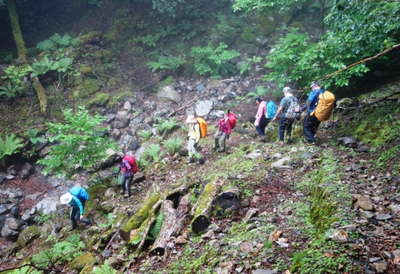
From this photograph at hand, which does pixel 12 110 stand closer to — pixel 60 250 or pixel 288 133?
pixel 60 250

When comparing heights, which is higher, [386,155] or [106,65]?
[106,65]

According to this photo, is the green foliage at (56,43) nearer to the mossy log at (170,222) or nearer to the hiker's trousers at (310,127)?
the mossy log at (170,222)

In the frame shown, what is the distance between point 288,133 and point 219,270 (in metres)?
5.68

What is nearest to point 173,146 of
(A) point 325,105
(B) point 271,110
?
(B) point 271,110

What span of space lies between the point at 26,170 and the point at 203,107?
8626mm

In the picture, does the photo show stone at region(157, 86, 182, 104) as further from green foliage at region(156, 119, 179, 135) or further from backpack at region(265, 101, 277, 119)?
backpack at region(265, 101, 277, 119)

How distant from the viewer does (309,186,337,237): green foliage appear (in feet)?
13.1

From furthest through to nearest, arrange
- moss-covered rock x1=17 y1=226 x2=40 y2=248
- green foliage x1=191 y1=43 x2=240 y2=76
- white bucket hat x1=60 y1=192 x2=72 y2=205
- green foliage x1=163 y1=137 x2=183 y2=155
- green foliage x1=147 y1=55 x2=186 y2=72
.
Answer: green foliage x1=147 y1=55 x2=186 y2=72 < green foliage x1=191 y1=43 x2=240 y2=76 < green foliage x1=163 y1=137 x2=183 y2=155 < moss-covered rock x1=17 y1=226 x2=40 y2=248 < white bucket hat x1=60 y1=192 x2=72 y2=205

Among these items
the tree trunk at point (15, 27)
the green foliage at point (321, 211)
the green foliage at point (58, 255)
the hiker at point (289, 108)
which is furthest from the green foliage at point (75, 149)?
the tree trunk at point (15, 27)

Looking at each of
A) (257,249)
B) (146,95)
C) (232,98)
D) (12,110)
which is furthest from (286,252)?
(12,110)

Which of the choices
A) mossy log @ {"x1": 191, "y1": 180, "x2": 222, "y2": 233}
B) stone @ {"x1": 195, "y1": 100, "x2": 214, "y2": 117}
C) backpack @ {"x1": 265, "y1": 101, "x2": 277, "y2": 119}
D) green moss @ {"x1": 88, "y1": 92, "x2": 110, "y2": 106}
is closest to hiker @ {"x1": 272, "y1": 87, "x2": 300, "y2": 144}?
backpack @ {"x1": 265, "y1": 101, "x2": 277, "y2": 119}

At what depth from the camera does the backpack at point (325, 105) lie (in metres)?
7.05

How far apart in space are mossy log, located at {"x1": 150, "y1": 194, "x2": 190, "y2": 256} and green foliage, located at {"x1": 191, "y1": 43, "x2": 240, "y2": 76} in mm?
11065

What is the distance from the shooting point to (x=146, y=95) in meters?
16.0
